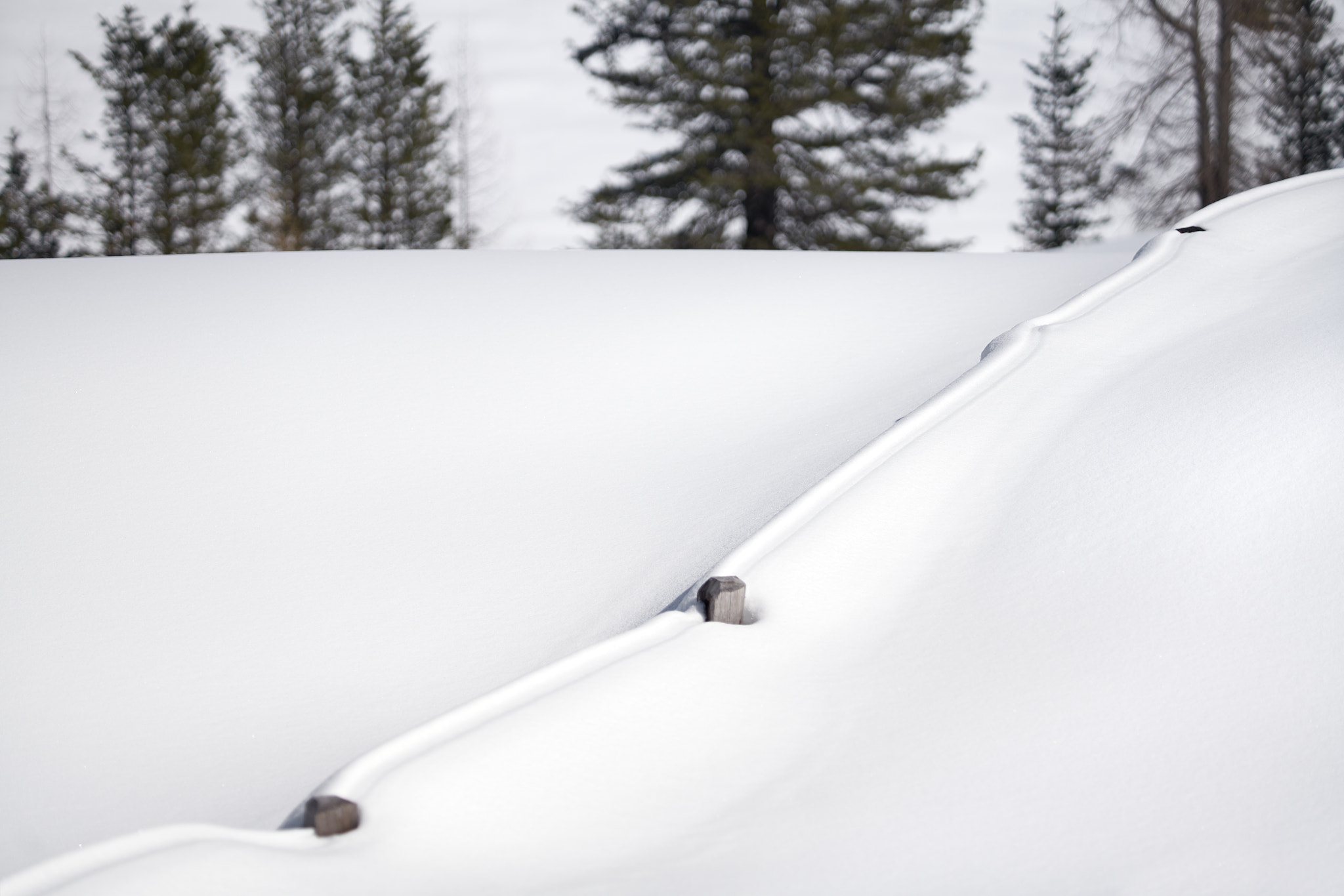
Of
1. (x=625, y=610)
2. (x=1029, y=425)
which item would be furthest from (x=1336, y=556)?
(x=625, y=610)

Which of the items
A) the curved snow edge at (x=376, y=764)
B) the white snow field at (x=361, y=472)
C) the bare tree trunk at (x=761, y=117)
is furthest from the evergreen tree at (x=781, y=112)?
the curved snow edge at (x=376, y=764)

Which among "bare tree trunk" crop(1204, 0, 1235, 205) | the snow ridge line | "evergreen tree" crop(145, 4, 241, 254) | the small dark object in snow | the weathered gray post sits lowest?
the small dark object in snow

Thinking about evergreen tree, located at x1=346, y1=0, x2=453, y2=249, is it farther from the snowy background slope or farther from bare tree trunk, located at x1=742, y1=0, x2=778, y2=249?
the snowy background slope

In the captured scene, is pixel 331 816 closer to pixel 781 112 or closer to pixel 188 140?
pixel 781 112

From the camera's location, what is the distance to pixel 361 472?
2721mm

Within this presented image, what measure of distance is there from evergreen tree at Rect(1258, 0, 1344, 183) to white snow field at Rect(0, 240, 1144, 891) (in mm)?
5219

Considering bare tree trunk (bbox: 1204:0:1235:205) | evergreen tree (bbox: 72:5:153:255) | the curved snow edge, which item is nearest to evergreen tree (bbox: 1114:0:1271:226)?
bare tree trunk (bbox: 1204:0:1235:205)

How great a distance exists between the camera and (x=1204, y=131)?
325 inches

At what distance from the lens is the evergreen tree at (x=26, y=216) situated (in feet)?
41.1

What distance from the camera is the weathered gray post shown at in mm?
1726

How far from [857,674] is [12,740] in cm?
135

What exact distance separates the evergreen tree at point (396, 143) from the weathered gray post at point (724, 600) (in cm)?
1367

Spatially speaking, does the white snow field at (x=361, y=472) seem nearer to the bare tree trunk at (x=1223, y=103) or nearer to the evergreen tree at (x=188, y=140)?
the bare tree trunk at (x=1223, y=103)

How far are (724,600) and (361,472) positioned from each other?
135 cm
